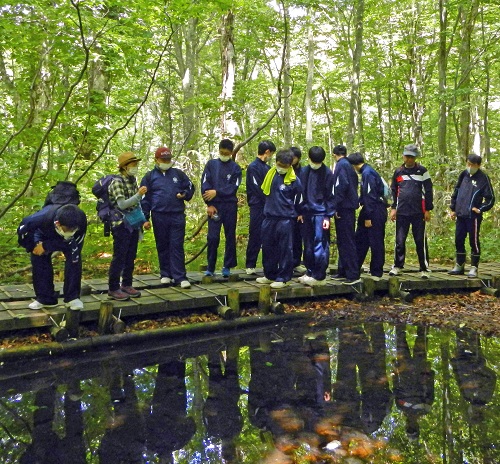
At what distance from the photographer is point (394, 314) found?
305 inches

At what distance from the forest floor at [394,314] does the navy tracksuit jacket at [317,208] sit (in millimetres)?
786

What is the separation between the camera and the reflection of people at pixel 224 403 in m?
3.89

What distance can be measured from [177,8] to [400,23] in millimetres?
11820

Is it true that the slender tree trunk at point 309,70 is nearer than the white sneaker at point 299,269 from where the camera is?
No

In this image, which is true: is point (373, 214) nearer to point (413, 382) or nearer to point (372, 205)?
point (372, 205)

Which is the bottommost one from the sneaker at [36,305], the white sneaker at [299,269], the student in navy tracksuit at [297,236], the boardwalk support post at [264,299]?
the boardwalk support post at [264,299]

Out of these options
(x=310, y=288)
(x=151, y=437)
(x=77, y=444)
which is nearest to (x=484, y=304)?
(x=310, y=288)

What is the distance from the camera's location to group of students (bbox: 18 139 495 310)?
661cm

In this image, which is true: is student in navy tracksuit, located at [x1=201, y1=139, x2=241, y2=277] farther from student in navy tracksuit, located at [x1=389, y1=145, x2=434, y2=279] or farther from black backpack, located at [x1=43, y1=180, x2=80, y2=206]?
student in navy tracksuit, located at [x1=389, y1=145, x2=434, y2=279]

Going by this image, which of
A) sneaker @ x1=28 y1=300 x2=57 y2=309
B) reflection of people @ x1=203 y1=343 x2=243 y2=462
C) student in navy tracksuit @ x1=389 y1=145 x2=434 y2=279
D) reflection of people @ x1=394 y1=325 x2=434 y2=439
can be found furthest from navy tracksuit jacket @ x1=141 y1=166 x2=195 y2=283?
student in navy tracksuit @ x1=389 y1=145 x2=434 y2=279

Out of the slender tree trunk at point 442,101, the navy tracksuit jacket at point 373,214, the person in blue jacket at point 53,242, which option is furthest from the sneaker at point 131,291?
the slender tree trunk at point 442,101

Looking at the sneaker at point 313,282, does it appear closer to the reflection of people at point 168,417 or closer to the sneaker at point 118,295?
the sneaker at point 118,295

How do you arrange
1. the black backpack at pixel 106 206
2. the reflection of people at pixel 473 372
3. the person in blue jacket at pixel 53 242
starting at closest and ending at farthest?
1. the reflection of people at pixel 473 372
2. the person in blue jacket at pixel 53 242
3. the black backpack at pixel 106 206

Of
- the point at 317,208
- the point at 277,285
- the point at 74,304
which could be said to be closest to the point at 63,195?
the point at 74,304
